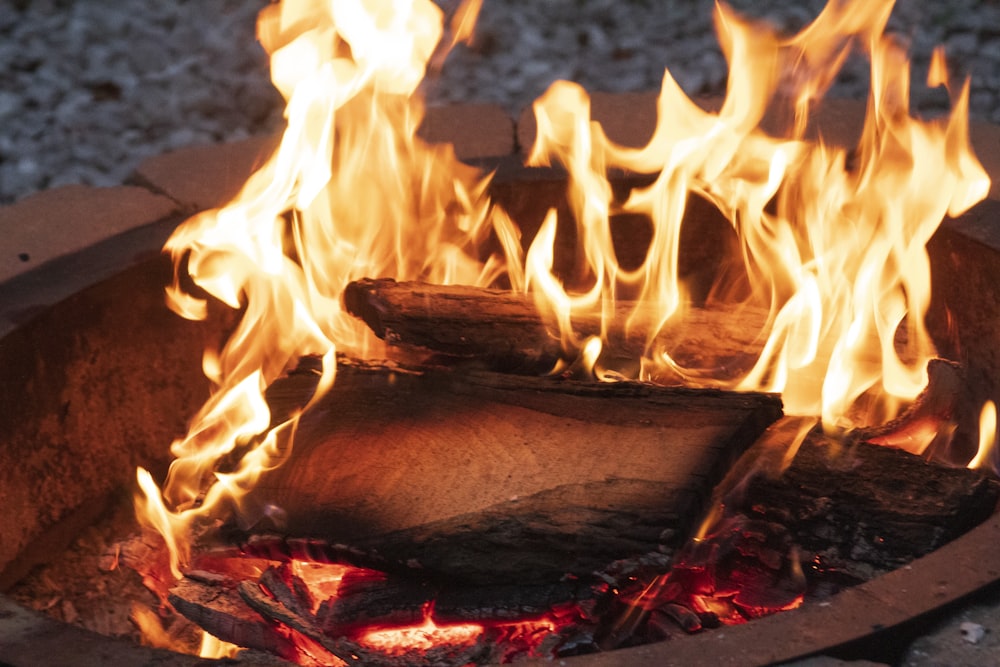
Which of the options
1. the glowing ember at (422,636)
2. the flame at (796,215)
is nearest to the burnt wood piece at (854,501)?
the flame at (796,215)

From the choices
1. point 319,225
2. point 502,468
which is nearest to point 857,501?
point 502,468

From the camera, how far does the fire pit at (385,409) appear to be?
5.70ft

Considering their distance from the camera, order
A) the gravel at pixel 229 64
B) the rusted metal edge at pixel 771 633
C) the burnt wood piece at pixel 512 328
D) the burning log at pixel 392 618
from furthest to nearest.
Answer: the gravel at pixel 229 64, the burnt wood piece at pixel 512 328, the burning log at pixel 392 618, the rusted metal edge at pixel 771 633

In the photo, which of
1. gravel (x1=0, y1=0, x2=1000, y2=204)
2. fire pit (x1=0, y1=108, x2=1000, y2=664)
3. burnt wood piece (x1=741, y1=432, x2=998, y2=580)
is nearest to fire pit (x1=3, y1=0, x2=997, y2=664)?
fire pit (x1=0, y1=108, x2=1000, y2=664)

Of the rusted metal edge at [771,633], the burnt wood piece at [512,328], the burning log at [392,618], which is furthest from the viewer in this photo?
the burnt wood piece at [512,328]

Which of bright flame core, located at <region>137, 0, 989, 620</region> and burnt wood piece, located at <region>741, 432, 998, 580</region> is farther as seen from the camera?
bright flame core, located at <region>137, 0, 989, 620</region>

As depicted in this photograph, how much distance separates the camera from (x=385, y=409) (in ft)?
6.46

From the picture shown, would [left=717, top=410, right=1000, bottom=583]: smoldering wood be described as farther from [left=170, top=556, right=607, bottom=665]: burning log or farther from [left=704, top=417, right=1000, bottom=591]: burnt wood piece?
[left=170, top=556, right=607, bottom=665]: burning log

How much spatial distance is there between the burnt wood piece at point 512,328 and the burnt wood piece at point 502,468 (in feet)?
0.37

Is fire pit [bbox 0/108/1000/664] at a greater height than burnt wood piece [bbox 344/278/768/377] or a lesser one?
lesser

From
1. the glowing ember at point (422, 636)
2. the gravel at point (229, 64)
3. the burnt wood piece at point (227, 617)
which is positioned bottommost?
the burnt wood piece at point (227, 617)

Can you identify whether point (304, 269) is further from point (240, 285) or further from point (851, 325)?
point (851, 325)

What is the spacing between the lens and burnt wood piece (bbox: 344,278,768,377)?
6.97 ft

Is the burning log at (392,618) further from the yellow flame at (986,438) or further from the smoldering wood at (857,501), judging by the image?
the yellow flame at (986,438)
